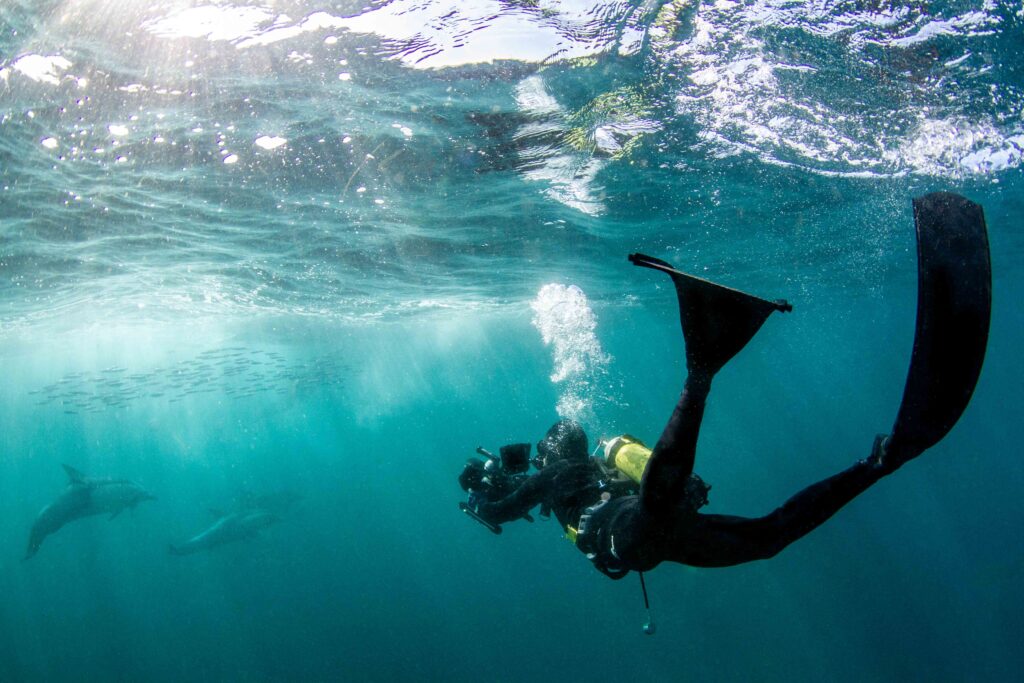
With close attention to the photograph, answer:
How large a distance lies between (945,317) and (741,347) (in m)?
1.40

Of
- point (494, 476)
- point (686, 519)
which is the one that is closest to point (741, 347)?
point (686, 519)

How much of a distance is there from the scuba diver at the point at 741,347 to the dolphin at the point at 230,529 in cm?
2358

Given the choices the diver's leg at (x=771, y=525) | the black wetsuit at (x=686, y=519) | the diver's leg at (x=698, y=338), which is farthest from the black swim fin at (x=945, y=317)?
the diver's leg at (x=698, y=338)

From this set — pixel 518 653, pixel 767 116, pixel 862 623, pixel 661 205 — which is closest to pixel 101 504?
pixel 518 653

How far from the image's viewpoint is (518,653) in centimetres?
2152

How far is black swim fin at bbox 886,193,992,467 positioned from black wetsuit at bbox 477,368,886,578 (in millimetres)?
434

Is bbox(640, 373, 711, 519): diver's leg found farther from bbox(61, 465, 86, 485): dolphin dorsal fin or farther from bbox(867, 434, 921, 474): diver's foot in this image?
bbox(61, 465, 86, 485): dolphin dorsal fin

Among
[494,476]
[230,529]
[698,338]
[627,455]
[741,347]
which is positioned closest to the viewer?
[741,347]

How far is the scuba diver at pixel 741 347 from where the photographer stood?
2.83 m

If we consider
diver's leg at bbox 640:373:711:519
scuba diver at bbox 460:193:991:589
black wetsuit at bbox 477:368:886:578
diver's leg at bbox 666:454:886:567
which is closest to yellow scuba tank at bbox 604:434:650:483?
black wetsuit at bbox 477:368:886:578

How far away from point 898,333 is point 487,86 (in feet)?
253

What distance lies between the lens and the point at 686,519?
3383 mm

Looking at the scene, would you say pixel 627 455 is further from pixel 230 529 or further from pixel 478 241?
pixel 230 529

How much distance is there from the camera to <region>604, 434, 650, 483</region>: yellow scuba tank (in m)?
4.98
